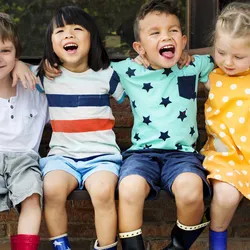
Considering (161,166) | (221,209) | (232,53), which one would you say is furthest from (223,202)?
(232,53)

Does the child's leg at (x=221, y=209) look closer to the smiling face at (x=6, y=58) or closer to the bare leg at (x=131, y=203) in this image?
the bare leg at (x=131, y=203)

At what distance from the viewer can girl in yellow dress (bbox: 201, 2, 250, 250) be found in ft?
9.67

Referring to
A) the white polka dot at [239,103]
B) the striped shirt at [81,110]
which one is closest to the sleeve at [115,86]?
the striped shirt at [81,110]

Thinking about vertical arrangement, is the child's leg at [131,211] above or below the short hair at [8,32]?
below

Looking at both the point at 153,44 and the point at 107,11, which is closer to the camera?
the point at 153,44

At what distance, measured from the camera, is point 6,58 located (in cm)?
318

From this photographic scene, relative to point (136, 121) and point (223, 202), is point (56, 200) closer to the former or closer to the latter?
point (136, 121)

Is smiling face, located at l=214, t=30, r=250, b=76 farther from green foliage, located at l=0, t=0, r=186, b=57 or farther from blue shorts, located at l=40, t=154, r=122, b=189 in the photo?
green foliage, located at l=0, t=0, r=186, b=57

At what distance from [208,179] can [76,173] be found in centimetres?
62

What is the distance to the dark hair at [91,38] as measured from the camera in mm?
3211

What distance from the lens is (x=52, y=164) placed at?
3.06 m

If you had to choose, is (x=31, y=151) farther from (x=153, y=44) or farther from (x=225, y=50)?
(x=225, y=50)

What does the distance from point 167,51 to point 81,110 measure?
0.52m

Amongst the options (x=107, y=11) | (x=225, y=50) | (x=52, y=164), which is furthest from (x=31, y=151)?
(x=107, y=11)
